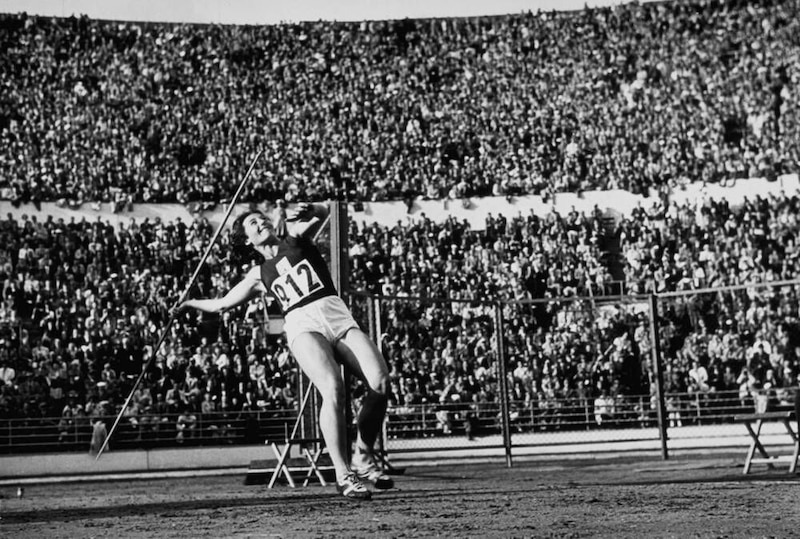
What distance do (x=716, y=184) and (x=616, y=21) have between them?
10261 mm

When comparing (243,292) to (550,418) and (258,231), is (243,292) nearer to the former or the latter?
(258,231)

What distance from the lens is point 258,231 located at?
907 cm

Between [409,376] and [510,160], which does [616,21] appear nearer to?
[510,160]

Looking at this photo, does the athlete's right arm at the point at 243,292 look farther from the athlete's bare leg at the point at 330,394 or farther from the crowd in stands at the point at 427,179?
the crowd in stands at the point at 427,179

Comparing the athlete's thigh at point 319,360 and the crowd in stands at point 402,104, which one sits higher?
the crowd in stands at point 402,104

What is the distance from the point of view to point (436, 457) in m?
15.8

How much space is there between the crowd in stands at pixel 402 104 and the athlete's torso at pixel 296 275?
23917mm

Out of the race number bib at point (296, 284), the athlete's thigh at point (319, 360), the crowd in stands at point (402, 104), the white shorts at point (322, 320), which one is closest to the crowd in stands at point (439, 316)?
the crowd in stands at point (402, 104)

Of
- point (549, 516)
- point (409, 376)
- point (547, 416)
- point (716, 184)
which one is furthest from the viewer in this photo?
point (716, 184)

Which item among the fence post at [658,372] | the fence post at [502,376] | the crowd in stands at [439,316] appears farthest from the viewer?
the crowd in stands at [439,316]

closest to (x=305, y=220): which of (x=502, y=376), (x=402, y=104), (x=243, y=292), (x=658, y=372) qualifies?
(x=243, y=292)

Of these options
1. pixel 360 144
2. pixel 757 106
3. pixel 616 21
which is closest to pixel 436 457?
pixel 360 144

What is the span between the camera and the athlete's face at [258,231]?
907 centimetres

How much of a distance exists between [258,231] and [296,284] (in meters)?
0.61
